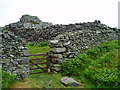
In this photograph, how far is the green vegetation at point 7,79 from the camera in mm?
7578

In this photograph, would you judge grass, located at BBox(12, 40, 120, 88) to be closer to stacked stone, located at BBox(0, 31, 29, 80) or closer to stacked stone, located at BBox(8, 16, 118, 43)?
stacked stone, located at BBox(0, 31, 29, 80)

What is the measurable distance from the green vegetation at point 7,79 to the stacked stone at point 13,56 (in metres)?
0.48

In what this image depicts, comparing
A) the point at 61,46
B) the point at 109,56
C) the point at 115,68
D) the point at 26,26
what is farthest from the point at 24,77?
the point at 26,26

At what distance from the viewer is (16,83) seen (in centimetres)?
835

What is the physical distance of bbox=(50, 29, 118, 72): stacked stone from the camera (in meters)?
11.3

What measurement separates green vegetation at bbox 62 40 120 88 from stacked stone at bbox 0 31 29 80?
9.17 feet

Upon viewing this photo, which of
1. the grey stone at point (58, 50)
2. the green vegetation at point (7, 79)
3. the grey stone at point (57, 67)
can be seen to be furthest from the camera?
the grey stone at point (58, 50)

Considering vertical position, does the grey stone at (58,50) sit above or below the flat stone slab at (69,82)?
above

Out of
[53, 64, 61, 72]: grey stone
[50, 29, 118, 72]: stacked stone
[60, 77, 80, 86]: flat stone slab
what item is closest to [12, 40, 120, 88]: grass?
[60, 77, 80, 86]: flat stone slab

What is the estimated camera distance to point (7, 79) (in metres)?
7.73

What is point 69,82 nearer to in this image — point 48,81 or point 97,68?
point 48,81

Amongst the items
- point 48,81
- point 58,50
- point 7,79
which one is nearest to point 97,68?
point 58,50

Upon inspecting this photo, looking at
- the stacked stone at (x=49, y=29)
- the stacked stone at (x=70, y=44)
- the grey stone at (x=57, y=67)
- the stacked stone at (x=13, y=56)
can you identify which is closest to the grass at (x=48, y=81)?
the grey stone at (x=57, y=67)

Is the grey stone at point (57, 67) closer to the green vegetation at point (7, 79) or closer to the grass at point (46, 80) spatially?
the grass at point (46, 80)
